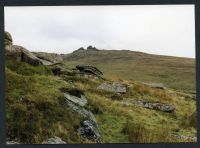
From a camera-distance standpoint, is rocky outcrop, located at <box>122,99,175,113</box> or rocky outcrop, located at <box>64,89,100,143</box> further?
rocky outcrop, located at <box>122,99,175,113</box>

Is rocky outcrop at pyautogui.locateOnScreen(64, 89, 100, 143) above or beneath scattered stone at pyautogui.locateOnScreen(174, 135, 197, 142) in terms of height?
above

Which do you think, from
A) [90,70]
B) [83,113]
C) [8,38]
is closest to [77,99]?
[83,113]

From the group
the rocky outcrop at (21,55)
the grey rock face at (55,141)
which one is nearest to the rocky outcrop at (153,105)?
the grey rock face at (55,141)

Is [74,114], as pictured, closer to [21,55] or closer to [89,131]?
[89,131]

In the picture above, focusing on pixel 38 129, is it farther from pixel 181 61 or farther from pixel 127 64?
pixel 181 61

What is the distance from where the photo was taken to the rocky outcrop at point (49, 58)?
1677 centimetres

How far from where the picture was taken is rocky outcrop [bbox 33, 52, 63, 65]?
55.0ft

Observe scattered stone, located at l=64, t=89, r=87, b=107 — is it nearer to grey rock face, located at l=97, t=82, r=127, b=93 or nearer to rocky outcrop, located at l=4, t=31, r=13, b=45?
grey rock face, located at l=97, t=82, r=127, b=93

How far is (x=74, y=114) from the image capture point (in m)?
15.7

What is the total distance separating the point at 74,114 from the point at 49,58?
7.02 ft

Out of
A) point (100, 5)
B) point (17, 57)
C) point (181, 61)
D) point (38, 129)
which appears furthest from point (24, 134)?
point (181, 61)

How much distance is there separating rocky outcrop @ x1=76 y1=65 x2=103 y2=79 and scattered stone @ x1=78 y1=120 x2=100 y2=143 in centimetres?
147

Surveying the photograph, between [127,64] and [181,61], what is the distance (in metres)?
1.46

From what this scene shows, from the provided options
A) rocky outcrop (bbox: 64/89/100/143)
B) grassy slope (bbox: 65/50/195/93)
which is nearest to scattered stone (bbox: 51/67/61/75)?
grassy slope (bbox: 65/50/195/93)
